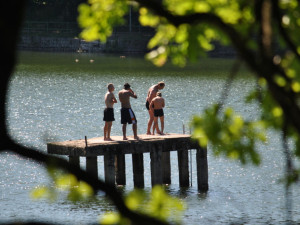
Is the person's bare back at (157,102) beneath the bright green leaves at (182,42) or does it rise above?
beneath

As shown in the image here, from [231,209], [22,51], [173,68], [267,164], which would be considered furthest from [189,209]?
[22,51]

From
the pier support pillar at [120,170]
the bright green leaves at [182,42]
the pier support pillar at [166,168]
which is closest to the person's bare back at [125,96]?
the pier support pillar at [120,170]

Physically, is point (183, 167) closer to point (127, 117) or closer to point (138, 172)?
point (138, 172)

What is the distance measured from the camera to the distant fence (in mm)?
82312

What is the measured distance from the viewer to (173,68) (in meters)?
62.3

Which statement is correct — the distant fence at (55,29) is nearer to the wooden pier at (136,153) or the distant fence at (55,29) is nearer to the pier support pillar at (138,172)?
the wooden pier at (136,153)

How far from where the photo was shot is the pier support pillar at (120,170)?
1969 centimetres

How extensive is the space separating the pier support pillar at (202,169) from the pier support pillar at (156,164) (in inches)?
45.7

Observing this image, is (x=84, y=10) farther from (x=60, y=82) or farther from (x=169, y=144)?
(x=60, y=82)

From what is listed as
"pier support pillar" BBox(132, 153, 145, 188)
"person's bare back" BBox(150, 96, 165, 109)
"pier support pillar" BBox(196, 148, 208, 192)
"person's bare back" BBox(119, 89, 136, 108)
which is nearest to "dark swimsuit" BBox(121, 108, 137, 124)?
"person's bare back" BBox(119, 89, 136, 108)

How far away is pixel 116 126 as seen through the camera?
31.3m

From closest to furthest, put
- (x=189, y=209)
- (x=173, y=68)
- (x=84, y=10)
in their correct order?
1. (x=84, y=10)
2. (x=189, y=209)
3. (x=173, y=68)

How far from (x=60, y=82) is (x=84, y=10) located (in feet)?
160

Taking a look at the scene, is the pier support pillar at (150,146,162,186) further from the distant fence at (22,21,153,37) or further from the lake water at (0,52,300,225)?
the distant fence at (22,21,153,37)
